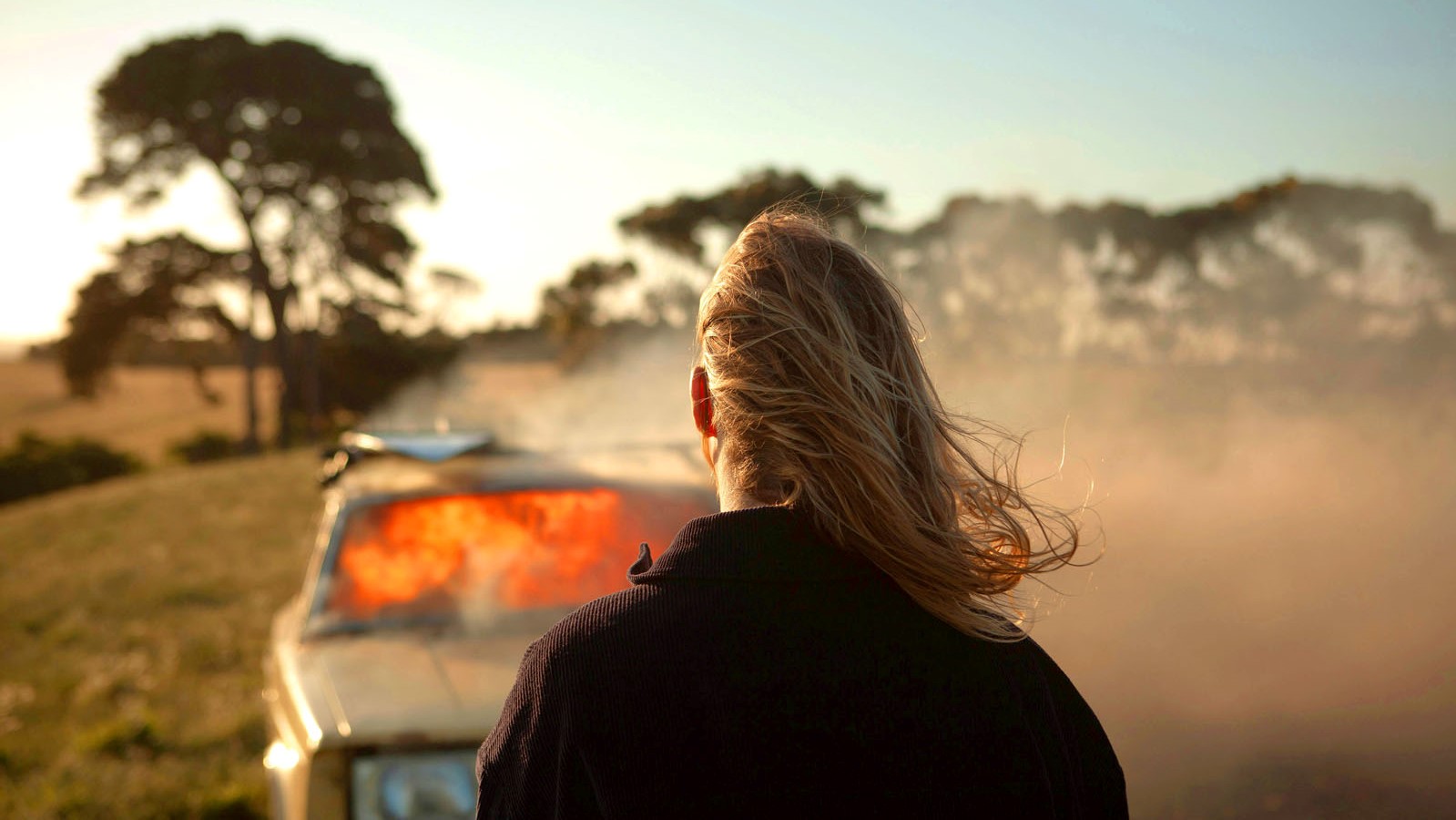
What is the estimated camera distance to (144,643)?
1025 cm

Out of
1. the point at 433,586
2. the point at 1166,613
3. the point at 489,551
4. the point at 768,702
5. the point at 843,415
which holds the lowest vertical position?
the point at 1166,613

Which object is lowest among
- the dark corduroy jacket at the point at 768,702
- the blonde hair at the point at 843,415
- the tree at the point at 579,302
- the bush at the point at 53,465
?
the bush at the point at 53,465

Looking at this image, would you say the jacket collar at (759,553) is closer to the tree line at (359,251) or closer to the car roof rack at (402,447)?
the car roof rack at (402,447)

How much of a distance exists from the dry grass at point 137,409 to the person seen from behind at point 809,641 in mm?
32127

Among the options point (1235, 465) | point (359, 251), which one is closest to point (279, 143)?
point (359, 251)

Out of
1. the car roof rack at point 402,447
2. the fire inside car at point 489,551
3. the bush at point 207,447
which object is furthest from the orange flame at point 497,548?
the bush at point 207,447

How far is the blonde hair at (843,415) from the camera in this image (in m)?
1.20

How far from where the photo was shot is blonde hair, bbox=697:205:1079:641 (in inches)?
47.2

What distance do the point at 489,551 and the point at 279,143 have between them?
27.9 metres

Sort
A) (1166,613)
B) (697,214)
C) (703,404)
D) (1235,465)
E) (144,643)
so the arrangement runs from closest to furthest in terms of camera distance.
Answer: (703,404) → (1166,613) → (144,643) → (1235,465) → (697,214)

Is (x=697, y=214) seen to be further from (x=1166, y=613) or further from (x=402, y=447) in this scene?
(x=402, y=447)

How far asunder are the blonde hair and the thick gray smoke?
0.32 m

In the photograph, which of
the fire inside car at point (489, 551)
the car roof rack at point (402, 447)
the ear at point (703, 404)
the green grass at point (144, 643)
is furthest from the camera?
the green grass at point (144, 643)

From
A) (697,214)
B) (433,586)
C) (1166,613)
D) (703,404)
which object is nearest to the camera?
(703,404)
